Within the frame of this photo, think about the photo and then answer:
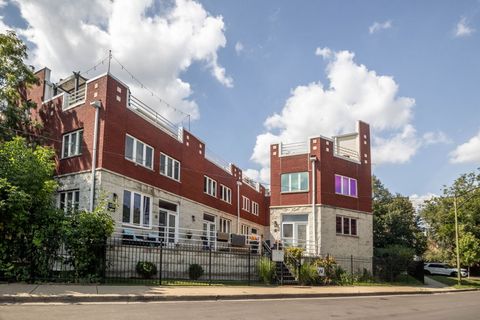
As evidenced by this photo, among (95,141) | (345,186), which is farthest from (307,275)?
(95,141)

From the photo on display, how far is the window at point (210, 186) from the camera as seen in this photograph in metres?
31.4

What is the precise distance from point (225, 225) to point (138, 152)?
49.3 ft

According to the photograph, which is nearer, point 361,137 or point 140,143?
point 140,143

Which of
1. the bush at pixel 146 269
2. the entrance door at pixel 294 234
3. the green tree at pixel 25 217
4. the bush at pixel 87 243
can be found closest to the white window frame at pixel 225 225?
the entrance door at pixel 294 234

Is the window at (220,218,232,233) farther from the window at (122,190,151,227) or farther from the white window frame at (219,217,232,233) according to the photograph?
the window at (122,190,151,227)

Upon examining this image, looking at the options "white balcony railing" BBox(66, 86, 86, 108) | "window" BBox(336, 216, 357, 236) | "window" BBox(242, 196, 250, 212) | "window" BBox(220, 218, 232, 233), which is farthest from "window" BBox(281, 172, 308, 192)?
"white balcony railing" BBox(66, 86, 86, 108)

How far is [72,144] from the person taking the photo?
21.4m

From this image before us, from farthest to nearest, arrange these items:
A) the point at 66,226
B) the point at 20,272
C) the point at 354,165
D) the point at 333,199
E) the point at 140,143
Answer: the point at 354,165, the point at 333,199, the point at 140,143, the point at 66,226, the point at 20,272

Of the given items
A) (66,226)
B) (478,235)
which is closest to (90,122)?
(66,226)

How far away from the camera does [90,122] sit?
20.7 m

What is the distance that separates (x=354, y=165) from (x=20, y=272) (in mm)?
22875

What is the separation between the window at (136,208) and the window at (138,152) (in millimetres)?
1783

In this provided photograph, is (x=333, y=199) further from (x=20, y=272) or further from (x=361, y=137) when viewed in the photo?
(x=20, y=272)

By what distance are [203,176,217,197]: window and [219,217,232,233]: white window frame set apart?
2807 mm
